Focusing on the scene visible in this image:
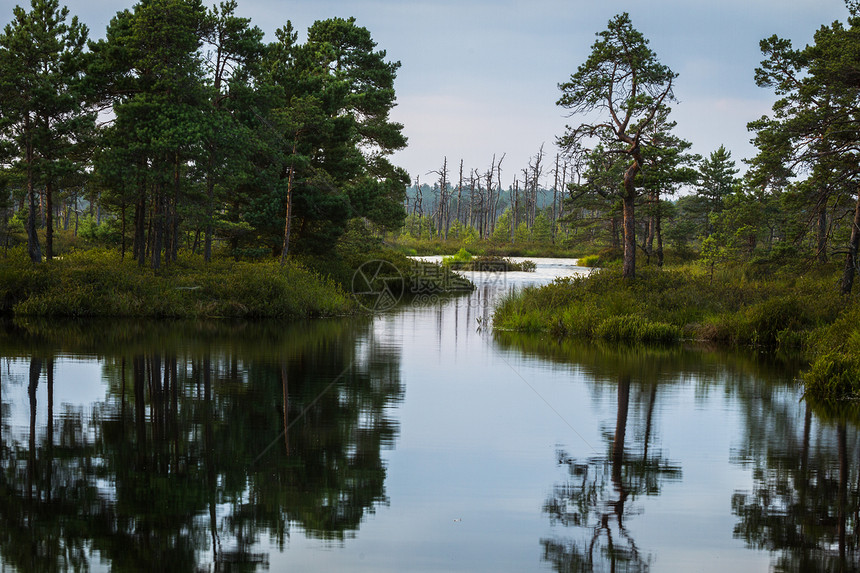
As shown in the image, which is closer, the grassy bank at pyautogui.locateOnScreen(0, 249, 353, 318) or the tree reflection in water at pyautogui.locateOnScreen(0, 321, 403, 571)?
the tree reflection in water at pyautogui.locateOnScreen(0, 321, 403, 571)

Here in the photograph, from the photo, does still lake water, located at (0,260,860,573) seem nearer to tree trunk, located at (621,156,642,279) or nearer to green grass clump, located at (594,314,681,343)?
green grass clump, located at (594,314,681,343)

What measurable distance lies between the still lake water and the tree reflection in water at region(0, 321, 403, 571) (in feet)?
0.11

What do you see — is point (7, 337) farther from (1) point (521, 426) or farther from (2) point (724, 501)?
(2) point (724, 501)

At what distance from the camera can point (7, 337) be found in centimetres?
1956

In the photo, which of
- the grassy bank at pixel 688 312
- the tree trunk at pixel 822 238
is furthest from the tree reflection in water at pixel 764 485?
the tree trunk at pixel 822 238

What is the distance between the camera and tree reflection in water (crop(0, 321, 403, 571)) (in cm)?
648

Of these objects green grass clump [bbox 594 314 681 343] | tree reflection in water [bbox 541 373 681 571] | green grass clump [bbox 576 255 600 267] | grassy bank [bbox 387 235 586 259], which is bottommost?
tree reflection in water [bbox 541 373 681 571]

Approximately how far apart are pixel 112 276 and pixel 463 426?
18.8 m

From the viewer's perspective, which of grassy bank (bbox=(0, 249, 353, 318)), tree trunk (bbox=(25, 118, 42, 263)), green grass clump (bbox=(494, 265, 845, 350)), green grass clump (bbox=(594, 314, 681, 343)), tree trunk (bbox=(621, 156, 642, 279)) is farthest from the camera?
tree trunk (bbox=(25, 118, 42, 263))

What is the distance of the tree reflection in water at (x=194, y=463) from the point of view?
21.3 feet

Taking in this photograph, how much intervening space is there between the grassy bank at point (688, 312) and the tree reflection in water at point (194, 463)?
901cm

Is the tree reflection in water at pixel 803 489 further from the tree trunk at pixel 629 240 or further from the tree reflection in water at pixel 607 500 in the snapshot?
the tree trunk at pixel 629 240

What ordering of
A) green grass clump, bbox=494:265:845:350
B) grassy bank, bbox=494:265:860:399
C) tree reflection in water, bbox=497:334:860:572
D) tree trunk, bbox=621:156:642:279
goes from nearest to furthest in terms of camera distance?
tree reflection in water, bbox=497:334:860:572
grassy bank, bbox=494:265:860:399
green grass clump, bbox=494:265:845:350
tree trunk, bbox=621:156:642:279

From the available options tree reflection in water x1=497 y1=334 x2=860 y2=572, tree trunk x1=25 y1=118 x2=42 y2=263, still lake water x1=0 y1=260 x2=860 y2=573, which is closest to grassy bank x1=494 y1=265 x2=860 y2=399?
still lake water x1=0 y1=260 x2=860 y2=573
